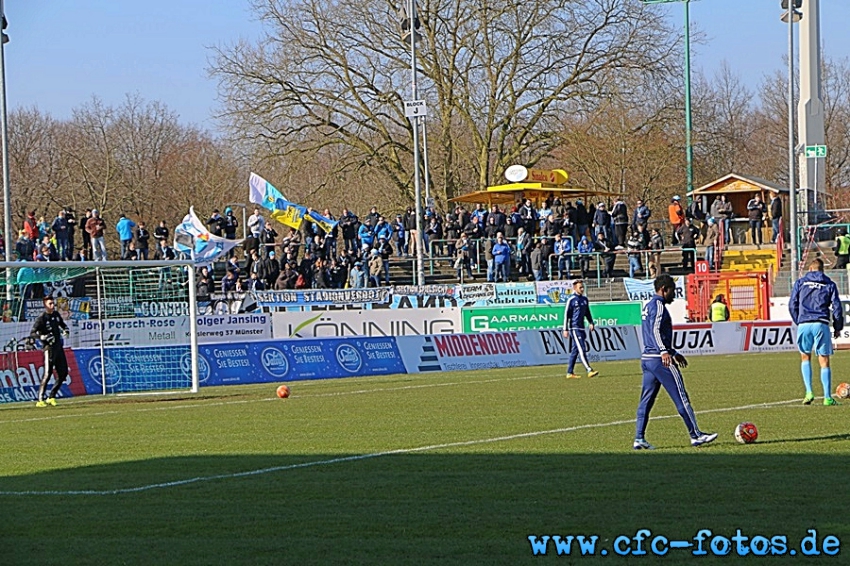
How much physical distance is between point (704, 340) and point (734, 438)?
2061 centimetres

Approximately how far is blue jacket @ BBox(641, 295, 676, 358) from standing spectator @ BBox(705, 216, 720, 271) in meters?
28.9

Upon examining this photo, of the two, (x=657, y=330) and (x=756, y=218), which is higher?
(x=756, y=218)

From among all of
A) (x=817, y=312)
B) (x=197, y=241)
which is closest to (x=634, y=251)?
(x=197, y=241)

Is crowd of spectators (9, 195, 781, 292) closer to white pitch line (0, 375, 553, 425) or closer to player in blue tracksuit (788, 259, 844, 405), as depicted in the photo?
white pitch line (0, 375, 553, 425)

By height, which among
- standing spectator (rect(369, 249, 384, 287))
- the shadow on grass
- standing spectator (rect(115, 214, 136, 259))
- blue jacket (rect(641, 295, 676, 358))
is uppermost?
standing spectator (rect(115, 214, 136, 259))

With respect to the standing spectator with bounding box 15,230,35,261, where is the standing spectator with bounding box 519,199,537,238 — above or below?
above

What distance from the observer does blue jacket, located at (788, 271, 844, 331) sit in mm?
17453

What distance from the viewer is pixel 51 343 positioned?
22.7 metres

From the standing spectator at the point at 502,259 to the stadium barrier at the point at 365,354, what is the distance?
763cm

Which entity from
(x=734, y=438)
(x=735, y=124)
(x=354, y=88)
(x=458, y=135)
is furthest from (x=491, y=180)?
(x=734, y=438)

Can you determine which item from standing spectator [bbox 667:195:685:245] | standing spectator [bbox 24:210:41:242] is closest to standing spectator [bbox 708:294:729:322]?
standing spectator [bbox 667:195:685:245]

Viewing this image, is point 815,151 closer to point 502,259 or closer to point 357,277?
point 502,259

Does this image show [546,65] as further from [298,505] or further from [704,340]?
[298,505]

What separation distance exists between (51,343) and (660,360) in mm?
13293
